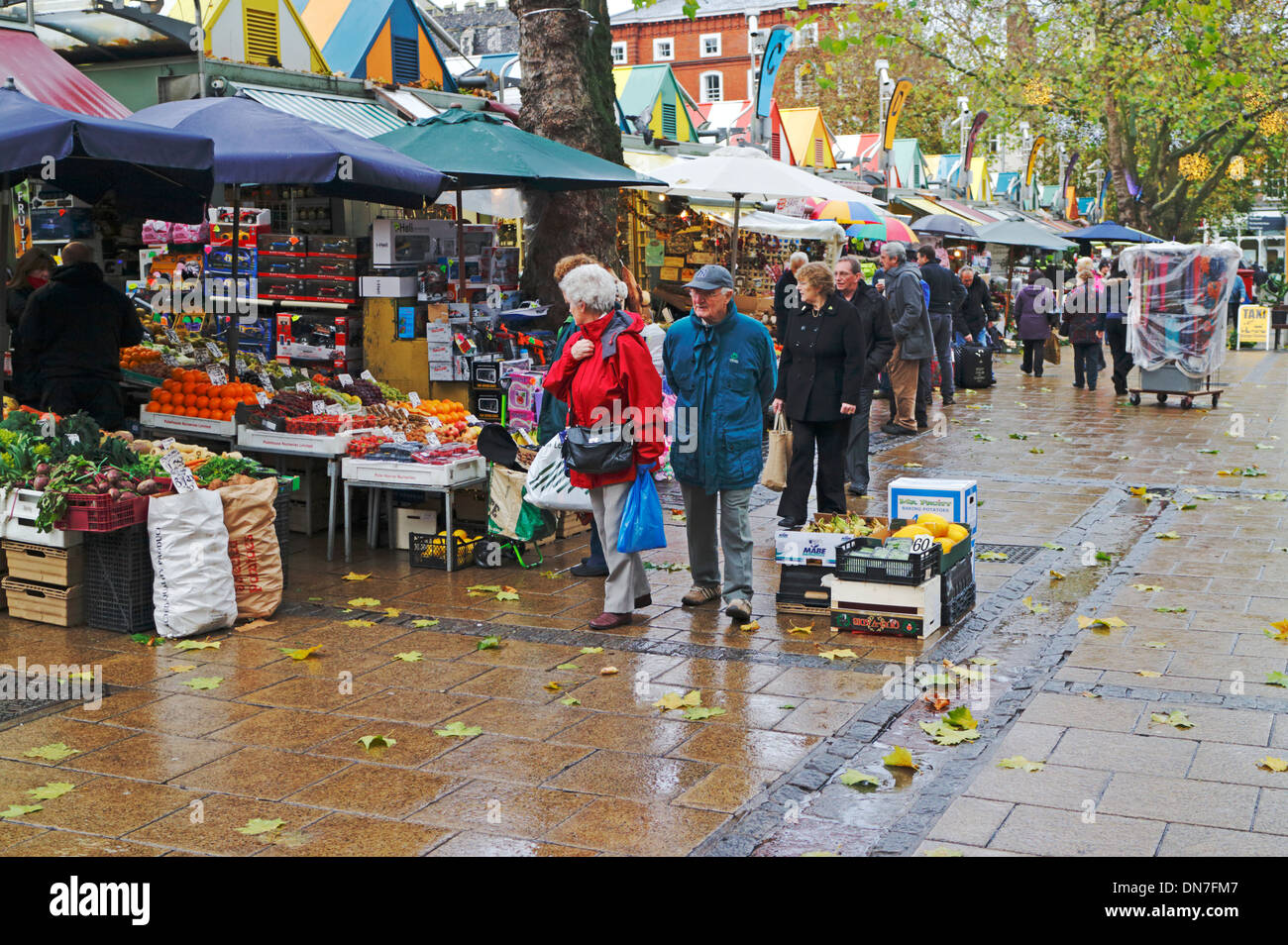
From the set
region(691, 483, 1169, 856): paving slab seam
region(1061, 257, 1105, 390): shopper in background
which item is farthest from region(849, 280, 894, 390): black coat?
region(1061, 257, 1105, 390): shopper in background

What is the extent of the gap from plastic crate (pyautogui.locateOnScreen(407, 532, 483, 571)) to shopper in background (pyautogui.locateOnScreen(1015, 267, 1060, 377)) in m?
13.6

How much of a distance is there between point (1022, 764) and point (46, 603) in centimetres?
502

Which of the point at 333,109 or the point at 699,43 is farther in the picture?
the point at 699,43

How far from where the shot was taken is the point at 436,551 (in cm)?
844

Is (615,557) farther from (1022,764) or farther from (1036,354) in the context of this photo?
(1036,354)

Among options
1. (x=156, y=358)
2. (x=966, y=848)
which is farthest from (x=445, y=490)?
(x=966, y=848)

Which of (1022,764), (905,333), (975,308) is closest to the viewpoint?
(1022,764)

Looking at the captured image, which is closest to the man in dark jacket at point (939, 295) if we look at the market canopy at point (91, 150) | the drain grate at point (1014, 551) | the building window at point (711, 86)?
the drain grate at point (1014, 551)

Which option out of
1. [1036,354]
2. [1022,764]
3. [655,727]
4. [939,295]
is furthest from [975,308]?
[1022,764]

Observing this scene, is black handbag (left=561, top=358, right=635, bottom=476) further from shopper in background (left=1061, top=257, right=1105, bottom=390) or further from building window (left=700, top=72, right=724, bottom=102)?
building window (left=700, top=72, right=724, bottom=102)

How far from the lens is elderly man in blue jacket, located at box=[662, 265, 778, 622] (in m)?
7.02

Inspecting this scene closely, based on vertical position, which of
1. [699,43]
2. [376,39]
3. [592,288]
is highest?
[699,43]

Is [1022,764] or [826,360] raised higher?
[826,360]
